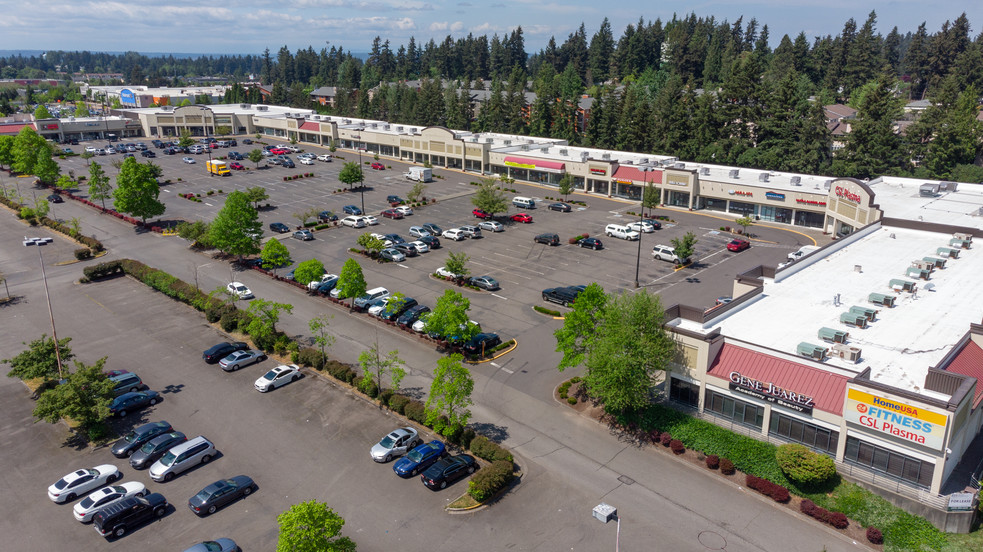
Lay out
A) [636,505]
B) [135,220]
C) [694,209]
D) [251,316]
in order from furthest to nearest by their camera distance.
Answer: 1. [694,209]
2. [135,220]
3. [251,316]
4. [636,505]

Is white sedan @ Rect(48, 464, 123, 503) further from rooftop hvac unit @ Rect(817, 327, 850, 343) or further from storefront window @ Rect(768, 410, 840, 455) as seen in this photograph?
rooftop hvac unit @ Rect(817, 327, 850, 343)

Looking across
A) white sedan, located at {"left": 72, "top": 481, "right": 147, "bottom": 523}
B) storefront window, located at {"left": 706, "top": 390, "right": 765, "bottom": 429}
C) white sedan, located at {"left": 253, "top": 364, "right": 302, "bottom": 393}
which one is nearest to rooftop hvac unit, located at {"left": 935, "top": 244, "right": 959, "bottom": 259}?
storefront window, located at {"left": 706, "top": 390, "right": 765, "bottom": 429}

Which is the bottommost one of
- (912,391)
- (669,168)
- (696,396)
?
(696,396)

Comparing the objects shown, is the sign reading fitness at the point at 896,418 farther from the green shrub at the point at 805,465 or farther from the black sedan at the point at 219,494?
the black sedan at the point at 219,494

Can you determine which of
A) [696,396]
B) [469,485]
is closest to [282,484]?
[469,485]

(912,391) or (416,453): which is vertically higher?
(912,391)

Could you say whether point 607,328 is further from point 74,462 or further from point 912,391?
point 74,462

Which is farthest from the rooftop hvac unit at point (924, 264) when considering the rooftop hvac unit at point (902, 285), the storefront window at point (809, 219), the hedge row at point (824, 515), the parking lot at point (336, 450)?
the storefront window at point (809, 219)

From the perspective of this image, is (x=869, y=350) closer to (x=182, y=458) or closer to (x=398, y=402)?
(x=398, y=402)
